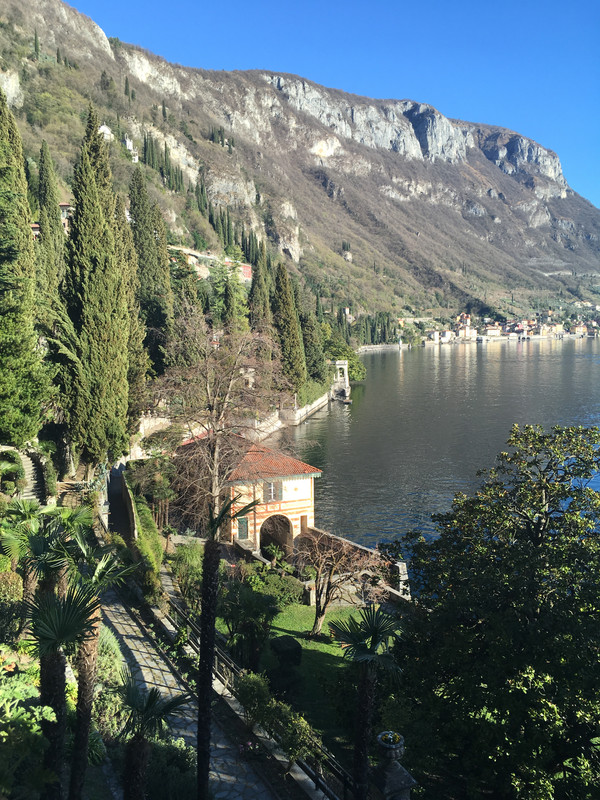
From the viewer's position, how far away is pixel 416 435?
218 feet

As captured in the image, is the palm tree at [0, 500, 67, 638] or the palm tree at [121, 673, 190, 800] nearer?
the palm tree at [121, 673, 190, 800]

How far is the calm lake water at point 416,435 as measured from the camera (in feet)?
141

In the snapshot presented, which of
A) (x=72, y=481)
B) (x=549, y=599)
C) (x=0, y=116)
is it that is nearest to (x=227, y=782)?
(x=549, y=599)

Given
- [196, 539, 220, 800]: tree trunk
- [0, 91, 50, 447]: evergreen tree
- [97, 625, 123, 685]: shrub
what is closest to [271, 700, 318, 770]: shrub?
[196, 539, 220, 800]: tree trunk

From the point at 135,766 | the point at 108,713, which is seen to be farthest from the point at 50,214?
the point at 135,766

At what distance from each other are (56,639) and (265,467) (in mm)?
24479

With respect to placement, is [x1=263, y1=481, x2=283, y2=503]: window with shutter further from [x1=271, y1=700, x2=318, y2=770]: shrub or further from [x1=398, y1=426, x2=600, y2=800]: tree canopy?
[x1=271, y1=700, x2=318, y2=770]: shrub

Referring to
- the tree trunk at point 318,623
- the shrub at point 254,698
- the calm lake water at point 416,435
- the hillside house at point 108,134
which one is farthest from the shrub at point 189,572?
the hillside house at point 108,134

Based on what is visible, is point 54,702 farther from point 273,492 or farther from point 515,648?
point 273,492

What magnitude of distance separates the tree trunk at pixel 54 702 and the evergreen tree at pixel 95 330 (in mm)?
18522

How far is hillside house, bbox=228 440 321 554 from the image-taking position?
30.8 metres

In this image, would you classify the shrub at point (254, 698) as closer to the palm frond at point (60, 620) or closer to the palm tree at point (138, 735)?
the palm tree at point (138, 735)

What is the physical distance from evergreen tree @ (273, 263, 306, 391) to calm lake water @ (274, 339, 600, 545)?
7.92m

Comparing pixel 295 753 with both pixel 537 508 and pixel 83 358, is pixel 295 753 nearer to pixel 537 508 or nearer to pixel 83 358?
pixel 537 508
